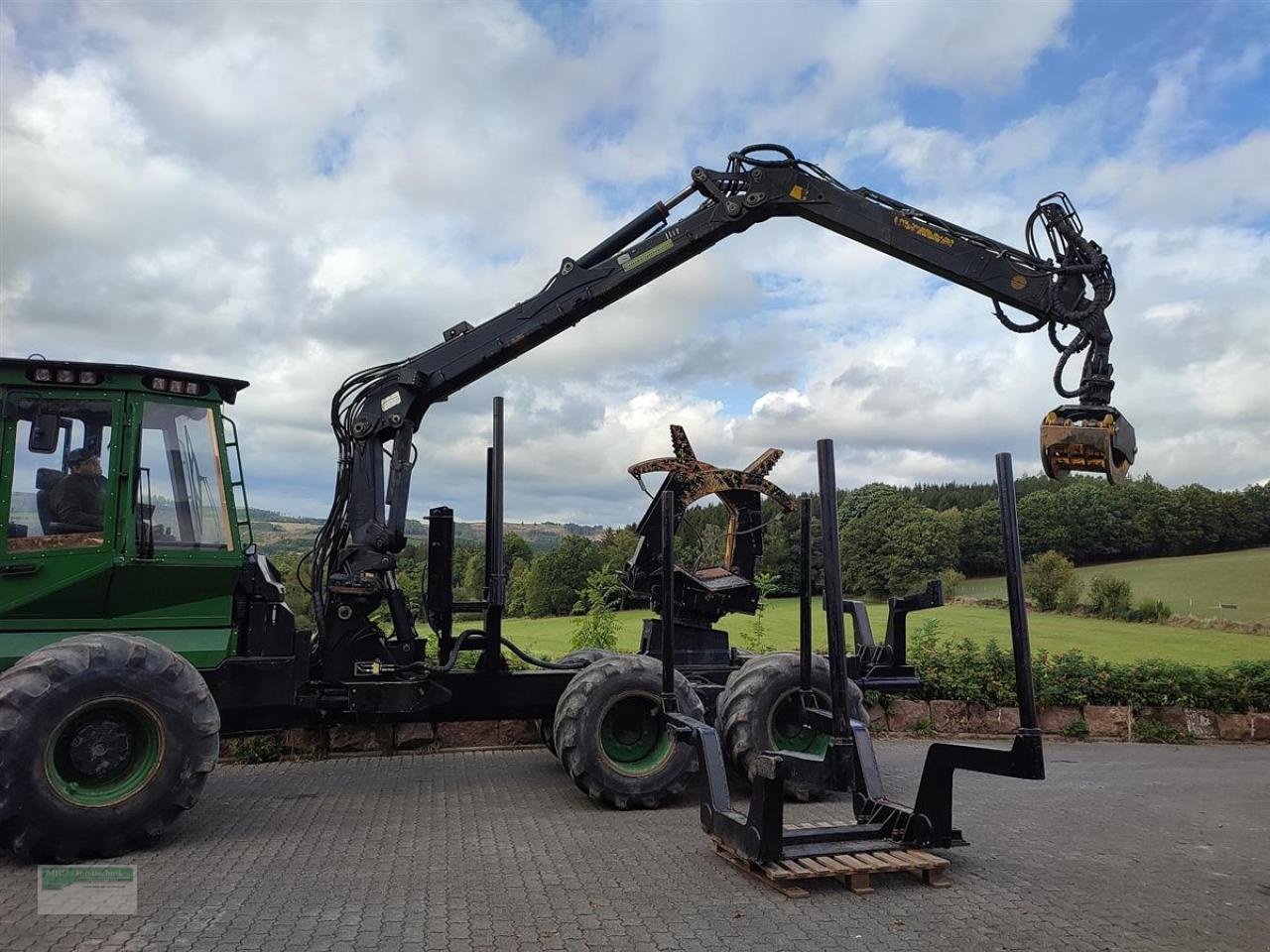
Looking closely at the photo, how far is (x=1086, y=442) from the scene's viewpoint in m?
7.50

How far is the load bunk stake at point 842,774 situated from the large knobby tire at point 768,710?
3.99 feet

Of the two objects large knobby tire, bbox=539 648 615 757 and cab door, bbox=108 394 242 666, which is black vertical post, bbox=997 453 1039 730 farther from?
cab door, bbox=108 394 242 666

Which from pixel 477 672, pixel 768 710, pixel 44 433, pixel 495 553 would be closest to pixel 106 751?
pixel 44 433

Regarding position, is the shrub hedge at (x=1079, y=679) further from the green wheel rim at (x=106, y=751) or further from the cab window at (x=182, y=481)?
the green wheel rim at (x=106, y=751)

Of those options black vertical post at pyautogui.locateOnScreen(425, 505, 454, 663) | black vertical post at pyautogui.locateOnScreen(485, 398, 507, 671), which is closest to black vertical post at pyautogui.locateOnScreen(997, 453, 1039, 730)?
black vertical post at pyautogui.locateOnScreen(485, 398, 507, 671)

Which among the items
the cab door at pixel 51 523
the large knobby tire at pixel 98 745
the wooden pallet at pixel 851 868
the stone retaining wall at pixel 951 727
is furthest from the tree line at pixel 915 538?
the wooden pallet at pixel 851 868

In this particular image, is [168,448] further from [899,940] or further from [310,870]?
[899,940]

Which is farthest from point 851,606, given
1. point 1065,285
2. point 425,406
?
point 425,406

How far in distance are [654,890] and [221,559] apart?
4077 millimetres

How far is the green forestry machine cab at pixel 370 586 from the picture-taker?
20.3 feet

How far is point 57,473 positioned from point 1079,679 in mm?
11999

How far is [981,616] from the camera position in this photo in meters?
14.0

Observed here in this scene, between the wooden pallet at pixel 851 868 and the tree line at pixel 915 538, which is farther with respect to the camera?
the tree line at pixel 915 538

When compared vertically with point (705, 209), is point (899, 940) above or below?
below
